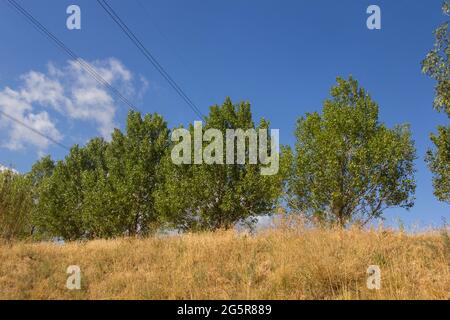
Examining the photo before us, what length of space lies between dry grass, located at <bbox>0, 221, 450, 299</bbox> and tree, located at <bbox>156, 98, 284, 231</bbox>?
16.5 m

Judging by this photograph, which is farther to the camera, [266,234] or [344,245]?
[266,234]

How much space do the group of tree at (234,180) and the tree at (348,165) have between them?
0.06m

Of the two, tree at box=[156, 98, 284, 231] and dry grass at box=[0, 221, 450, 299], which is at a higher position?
tree at box=[156, 98, 284, 231]

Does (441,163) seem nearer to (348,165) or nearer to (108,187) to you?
(348,165)

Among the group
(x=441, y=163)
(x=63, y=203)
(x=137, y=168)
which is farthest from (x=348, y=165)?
(x=63, y=203)

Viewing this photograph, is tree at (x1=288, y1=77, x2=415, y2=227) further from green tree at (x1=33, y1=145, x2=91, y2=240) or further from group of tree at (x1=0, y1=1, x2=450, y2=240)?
green tree at (x1=33, y1=145, x2=91, y2=240)

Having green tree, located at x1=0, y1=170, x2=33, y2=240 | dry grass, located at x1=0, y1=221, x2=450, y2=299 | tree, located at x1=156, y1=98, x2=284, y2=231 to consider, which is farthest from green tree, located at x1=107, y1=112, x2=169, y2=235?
dry grass, located at x1=0, y1=221, x2=450, y2=299

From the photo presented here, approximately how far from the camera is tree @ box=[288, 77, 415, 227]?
25703mm

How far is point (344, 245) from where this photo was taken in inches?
398

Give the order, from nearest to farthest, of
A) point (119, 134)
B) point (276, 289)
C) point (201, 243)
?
point (276, 289)
point (201, 243)
point (119, 134)

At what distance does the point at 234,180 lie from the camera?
1187 inches

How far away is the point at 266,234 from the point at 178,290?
14.9 ft
